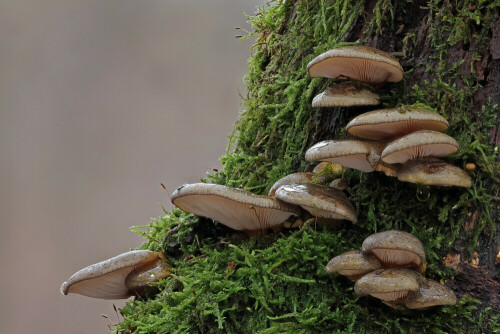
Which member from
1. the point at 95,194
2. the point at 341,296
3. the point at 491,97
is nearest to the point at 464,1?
the point at 491,97

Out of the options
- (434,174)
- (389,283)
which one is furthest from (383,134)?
(389,283)

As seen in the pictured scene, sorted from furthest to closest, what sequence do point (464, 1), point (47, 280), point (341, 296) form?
point (47, 280)
point (464, 1)
point (341, 296)

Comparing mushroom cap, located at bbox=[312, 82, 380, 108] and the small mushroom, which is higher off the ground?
mushroom cap, located at bbox=[312, 82, 380, 108]

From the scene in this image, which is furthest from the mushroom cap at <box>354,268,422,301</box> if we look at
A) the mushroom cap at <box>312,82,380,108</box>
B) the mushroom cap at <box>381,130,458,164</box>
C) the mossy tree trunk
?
the mushroom cap at <box>312,82,380,108</box>

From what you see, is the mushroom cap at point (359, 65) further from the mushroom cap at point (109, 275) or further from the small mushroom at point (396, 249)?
the mushroom cap at point (109, 275)

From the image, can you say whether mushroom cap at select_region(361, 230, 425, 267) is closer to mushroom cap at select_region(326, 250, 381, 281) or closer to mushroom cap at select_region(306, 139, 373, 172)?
mushroom cap at select_region(326, 250, 381, 281)

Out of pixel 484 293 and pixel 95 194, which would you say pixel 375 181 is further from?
pixel 95 194
